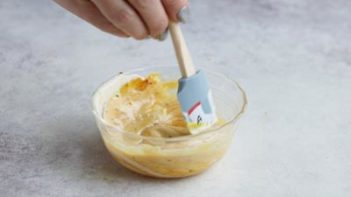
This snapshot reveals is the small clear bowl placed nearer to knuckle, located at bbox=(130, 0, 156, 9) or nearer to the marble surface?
the marble surface

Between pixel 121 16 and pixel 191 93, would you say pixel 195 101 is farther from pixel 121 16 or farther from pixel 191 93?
pixel 121 16

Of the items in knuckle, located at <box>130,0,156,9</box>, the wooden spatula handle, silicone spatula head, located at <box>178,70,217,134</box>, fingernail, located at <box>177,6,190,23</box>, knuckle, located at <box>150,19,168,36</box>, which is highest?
knuckle, located at <box>130,0,156,9</box>

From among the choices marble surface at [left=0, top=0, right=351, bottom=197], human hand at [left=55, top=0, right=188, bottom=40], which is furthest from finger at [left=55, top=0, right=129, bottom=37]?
marble surface at [left=0, top=0, right=351, bottom=197]

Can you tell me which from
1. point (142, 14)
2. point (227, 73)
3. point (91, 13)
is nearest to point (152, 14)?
point (142, 14)

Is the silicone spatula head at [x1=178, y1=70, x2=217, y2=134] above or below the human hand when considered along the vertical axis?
below

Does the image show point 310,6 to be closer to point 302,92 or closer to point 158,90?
point 302,92
